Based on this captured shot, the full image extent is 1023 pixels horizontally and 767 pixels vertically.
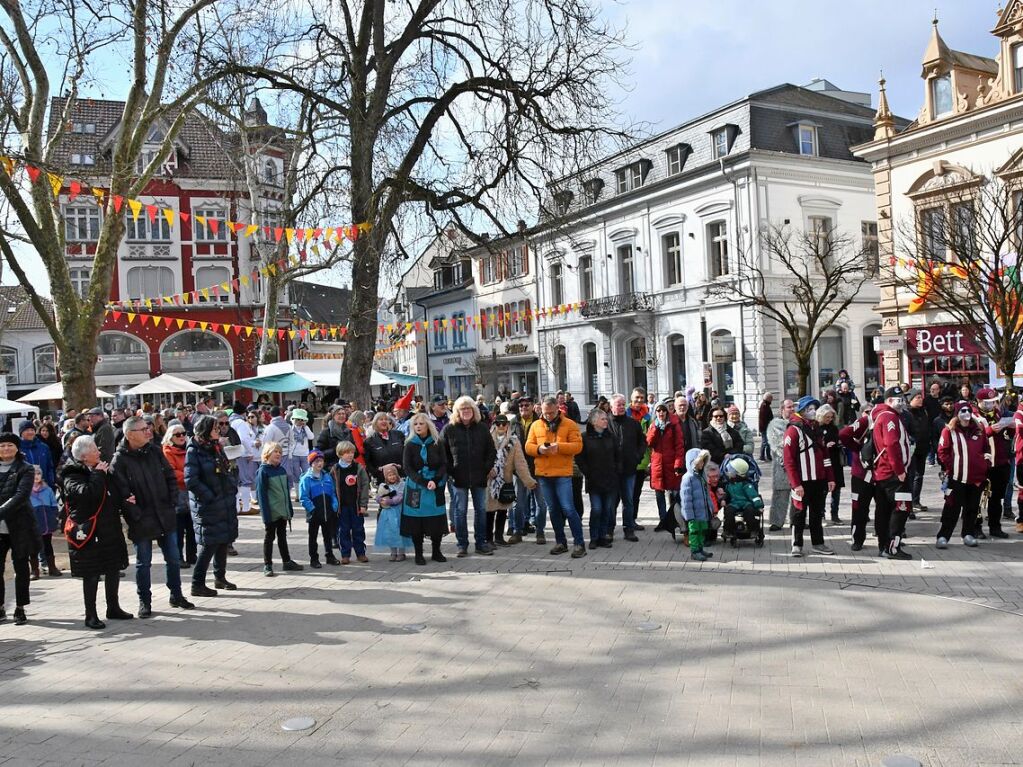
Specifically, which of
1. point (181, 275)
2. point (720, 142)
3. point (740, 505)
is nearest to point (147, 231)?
point (181, 275)

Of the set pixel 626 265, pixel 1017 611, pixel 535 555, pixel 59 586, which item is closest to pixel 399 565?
pixel 535 555

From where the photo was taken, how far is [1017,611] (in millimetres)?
6770

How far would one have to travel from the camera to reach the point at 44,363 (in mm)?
46531

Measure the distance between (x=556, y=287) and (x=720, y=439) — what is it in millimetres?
33225

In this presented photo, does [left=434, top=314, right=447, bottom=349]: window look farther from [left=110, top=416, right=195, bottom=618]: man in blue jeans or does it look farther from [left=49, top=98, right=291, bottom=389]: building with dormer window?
[left=110, top=416, right=195, bottom=618]: man in blue jeans

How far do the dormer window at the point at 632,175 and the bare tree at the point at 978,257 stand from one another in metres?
13.7

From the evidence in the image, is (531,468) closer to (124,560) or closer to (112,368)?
(124,560)

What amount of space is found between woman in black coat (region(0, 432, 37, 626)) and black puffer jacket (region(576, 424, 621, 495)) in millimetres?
5527

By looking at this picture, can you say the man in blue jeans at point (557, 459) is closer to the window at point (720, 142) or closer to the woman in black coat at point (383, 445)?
the woman in black coat at point (383, 445)

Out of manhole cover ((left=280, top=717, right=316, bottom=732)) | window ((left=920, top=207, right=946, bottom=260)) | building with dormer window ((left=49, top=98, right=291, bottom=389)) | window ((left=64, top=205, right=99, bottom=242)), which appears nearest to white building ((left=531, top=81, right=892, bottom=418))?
window ((left=920, top=207, right=946, bottom=260))

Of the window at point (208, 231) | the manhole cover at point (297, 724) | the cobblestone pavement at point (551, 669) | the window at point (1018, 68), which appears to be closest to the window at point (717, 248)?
the window at point (1018, 68)

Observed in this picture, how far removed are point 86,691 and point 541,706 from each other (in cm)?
297

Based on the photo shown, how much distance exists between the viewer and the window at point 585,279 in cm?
4053

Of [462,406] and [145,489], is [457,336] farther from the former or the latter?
[145,489]
